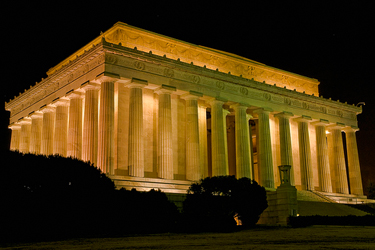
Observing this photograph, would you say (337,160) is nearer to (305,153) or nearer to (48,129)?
(305,153)

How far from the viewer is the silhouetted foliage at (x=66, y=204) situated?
28594 mm

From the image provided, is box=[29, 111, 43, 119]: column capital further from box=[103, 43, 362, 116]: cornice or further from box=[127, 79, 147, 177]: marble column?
box=[103, 43, 362, 116]: cornice

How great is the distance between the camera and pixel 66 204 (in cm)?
3077

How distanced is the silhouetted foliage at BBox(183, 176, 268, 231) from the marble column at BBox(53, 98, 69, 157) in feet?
70.0

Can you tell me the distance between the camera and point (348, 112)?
235ft

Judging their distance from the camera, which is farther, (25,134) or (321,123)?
(321,123)

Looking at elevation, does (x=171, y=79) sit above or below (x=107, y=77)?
above

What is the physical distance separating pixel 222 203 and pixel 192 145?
1687cm

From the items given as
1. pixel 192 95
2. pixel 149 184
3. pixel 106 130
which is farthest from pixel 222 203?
pixel 192 95

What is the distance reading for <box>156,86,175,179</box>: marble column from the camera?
49.2m

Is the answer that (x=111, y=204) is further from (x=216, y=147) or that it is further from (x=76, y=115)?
(x=216, y=147)

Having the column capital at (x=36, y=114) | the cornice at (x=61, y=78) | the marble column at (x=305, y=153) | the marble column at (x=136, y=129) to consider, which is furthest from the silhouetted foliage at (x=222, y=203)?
the column capital at (x=36, y=114)

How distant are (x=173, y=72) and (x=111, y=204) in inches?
931

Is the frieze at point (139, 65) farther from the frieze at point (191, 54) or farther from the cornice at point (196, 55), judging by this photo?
the frieze at point (191, 54)
